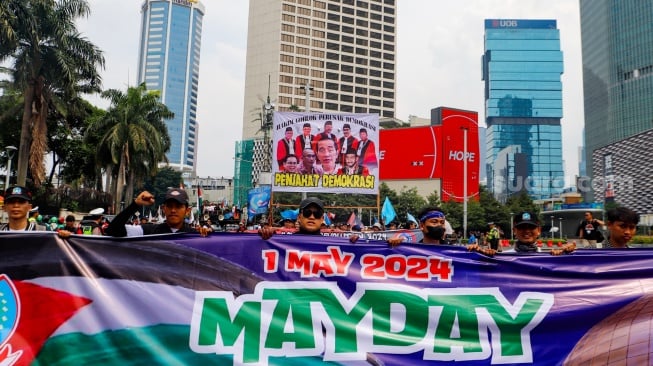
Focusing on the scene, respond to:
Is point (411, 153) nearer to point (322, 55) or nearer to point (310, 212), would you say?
point (322, 55)

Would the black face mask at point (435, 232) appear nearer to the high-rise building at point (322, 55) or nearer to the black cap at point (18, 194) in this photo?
the black cap at point (18, 194)

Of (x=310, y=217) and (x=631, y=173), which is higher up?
(x=631, y=173)

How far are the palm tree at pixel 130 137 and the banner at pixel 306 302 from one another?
28.8 meters

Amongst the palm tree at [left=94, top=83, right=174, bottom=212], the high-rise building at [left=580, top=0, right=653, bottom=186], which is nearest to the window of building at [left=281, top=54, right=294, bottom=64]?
the palm tree at [left=94, top=83, right=174, bottom=212]

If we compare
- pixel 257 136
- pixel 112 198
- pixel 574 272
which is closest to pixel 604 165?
pixel 257 136

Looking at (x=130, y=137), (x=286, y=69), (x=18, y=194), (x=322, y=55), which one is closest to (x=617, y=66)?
(x=322, y=55)

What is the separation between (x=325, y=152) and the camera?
16.2 metres

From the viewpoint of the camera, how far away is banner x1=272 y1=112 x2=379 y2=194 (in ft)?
52.7

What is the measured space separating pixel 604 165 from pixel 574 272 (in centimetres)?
10998

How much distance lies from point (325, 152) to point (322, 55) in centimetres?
9929

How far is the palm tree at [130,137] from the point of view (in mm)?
31328

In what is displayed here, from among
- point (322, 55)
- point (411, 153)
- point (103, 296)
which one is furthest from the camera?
point (322, 55)

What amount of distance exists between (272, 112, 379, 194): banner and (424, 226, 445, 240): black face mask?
37.8 ft

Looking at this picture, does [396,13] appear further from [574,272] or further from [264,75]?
[574,272]
